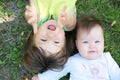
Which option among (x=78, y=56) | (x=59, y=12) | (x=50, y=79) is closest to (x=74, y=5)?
(x=59, y=12)

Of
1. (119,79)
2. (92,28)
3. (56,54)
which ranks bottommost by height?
(119,79)

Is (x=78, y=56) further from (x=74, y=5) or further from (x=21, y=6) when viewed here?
(x=21, y=6)

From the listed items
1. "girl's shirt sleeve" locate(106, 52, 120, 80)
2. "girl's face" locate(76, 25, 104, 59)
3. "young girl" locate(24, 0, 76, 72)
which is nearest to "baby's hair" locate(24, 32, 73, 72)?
"young girl" locate(24, 0, 76, 72)

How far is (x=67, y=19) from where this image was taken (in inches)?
122

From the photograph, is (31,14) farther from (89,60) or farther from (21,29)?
(89,60)

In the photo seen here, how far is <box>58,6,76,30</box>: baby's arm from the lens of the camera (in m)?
Result: 3.03

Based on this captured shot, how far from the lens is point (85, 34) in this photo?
308 centimetres

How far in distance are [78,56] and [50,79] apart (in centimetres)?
33

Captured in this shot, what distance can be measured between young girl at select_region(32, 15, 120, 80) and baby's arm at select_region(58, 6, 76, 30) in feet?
0.19

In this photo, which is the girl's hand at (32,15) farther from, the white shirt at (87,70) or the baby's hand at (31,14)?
the white shirt at (87,70)

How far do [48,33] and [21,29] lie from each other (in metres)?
0.58

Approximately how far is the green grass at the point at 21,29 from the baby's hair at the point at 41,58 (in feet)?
0.56

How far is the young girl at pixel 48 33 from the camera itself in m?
2.96

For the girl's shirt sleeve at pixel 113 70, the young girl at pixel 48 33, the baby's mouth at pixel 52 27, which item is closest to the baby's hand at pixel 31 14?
the young girl at pixel 48 33
